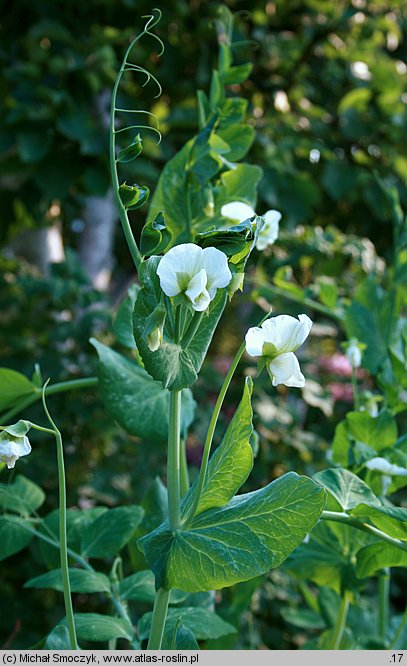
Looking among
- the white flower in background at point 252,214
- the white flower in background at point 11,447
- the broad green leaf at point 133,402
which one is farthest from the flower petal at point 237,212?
the white flower in background at point 11,447

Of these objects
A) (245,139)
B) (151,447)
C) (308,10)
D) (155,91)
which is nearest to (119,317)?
(245,139)

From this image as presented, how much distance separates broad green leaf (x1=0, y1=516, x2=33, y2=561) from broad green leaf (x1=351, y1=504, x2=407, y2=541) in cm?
26

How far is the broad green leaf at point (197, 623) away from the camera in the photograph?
0.48 m

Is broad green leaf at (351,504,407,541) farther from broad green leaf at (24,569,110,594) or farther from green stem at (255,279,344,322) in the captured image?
green stem at (255,279,344,322)

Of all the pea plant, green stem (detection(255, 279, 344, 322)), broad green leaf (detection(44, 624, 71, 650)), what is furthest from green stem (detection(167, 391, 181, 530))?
green stem (detection(255, 279, 344, 322))

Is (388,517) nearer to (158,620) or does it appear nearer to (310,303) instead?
(158,620)

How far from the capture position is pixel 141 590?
513mm

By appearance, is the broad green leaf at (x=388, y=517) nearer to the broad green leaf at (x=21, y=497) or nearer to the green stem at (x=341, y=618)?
the green stem at (x=341, y=618)

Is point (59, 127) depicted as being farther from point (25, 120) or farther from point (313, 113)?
point (313, 113)

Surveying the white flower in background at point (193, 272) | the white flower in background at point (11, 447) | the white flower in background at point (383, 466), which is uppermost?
the white flower in background at point (193, 272)

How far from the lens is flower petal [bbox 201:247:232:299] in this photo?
1.15 ft

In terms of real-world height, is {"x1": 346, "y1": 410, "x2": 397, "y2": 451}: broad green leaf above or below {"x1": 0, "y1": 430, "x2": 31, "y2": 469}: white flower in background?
below

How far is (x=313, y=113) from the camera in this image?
64.6 inches

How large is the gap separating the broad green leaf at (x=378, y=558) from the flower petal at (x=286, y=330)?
171 mm
